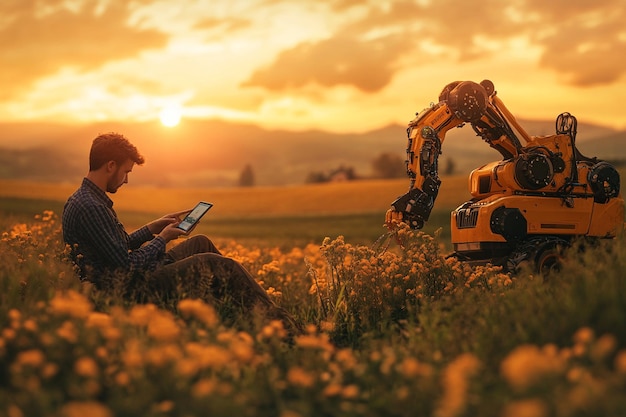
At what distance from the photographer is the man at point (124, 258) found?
6.44 metres

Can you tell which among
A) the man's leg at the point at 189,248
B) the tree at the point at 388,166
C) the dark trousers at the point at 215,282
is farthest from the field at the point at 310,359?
the tree at the point at 388,166

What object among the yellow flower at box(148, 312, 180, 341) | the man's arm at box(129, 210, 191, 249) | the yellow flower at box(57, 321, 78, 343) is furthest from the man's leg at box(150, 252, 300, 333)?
the yellow flower at box(148, 312, 180, 341)

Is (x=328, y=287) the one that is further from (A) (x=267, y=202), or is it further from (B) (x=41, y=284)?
(A) (x=267, y=202)

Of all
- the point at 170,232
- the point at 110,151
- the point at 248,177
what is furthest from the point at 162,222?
the point at 248,177

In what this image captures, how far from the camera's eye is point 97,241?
21.1ft

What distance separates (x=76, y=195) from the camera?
6.60 metres

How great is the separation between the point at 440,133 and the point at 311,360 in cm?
489

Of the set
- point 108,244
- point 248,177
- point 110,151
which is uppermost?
point 248,177

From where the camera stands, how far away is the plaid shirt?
6445 millimetres

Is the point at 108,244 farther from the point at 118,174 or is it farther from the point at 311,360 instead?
the point at 311,360

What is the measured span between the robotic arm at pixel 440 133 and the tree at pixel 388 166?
68197mm

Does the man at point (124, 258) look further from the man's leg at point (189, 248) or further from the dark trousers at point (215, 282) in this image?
the man's leg at point (189, 248)

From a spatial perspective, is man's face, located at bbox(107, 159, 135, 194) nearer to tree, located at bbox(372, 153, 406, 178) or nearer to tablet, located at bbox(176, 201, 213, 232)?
tablet, located at bbox(176, 201, 213, 232)

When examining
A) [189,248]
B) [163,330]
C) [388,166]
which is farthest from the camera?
[388,166]
